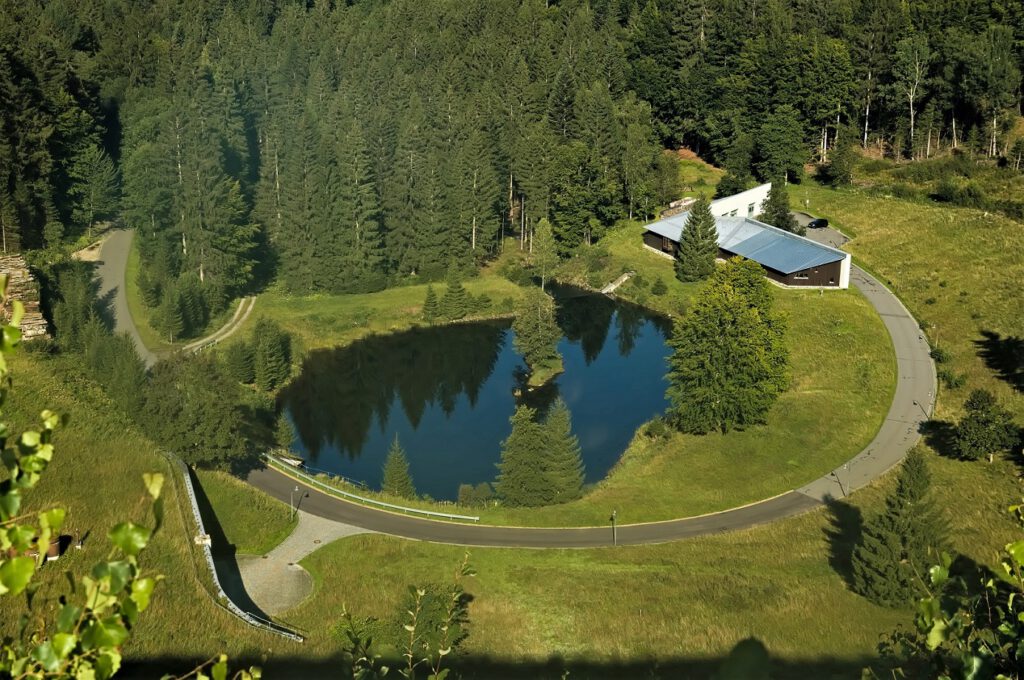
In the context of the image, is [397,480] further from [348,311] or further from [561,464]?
[348,311]

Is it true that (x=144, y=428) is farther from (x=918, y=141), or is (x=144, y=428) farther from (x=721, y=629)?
(x=918, y=141)

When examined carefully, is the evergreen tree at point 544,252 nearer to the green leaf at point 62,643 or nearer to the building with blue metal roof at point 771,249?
the building with blue metal roof at point 771,249

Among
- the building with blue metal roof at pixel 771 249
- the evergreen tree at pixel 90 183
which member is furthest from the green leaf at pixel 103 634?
the evergreen tree at pixel 90 183

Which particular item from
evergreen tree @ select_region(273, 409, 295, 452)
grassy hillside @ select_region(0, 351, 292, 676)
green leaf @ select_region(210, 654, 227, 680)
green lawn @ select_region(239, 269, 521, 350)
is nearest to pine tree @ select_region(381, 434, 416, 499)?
evergreen tree @ select_region(273, 409, 295, 452)

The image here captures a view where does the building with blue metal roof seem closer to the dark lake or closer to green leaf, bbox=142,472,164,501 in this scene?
the dark lake

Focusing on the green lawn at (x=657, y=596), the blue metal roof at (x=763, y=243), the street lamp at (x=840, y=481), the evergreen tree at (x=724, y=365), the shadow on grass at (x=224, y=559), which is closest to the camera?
the green lawn at (x=657, y=596)
